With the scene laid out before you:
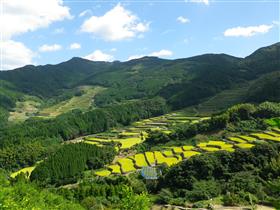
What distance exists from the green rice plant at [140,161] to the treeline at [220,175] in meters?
11.6

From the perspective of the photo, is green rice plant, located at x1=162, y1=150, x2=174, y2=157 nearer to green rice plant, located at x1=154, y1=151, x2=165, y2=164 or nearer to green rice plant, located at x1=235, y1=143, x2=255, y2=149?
green rice plant, located at x1=154, y1=151, x2=165, y2=164

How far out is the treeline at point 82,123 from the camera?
4476 inches

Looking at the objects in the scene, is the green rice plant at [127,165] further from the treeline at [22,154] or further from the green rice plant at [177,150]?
the treeline at [22,154]

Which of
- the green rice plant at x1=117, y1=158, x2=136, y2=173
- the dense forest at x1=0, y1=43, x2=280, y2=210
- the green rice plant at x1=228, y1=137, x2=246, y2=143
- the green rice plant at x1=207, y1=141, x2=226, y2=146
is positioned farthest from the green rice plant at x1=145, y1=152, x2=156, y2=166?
the green rice plant at x1=228, y1=137, x2=246, y2=143

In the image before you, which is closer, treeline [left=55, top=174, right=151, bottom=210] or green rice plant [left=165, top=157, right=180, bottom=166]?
treeline [left=55, top=174, right=151, bottom=210]

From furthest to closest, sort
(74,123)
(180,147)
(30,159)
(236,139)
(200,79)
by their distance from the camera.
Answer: (200,79) → (74,123) → (30,159) → (180,147) → (236,139)

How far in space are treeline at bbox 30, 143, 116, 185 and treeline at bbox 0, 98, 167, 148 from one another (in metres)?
33.3

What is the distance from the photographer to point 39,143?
100 metres

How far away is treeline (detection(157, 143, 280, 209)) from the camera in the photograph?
42.7 meters

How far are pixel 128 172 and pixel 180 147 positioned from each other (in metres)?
16.8

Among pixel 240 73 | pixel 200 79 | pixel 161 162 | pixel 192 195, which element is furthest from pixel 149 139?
pixel 240 73

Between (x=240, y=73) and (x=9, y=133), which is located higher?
(x=240, y=73)

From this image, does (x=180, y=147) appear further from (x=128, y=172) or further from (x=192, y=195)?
(x=192, y=195)

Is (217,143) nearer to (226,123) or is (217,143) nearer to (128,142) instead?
(226,123)
